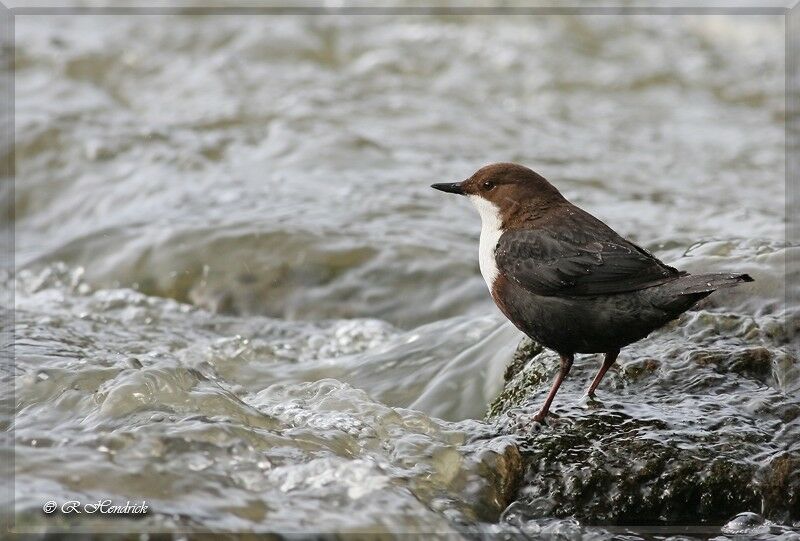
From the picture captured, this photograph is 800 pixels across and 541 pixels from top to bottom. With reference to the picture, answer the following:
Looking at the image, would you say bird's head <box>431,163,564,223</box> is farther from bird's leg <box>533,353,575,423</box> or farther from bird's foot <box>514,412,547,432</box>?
bird's foot <box>514,412,547,432</box>

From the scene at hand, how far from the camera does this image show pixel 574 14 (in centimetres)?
1265

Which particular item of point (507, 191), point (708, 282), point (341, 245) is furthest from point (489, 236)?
point (341, 245)

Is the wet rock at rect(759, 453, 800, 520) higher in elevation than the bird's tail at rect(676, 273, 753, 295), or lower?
lower

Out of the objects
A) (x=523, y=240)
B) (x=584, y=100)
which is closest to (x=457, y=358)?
(x=523, y=240)

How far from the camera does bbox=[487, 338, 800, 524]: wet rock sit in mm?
3438

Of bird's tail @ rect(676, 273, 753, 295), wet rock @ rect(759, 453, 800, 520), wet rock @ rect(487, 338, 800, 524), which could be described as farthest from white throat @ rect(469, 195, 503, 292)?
wet rock @ rect(759, 453, 800, 520)

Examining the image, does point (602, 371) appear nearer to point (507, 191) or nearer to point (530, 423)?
point (530, 423)

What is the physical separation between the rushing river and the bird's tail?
19.5 inches

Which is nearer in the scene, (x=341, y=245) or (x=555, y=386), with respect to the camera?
(x=555, y=386)

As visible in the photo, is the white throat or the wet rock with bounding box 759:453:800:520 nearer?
the wet rock with bounding box 759:453:800:520

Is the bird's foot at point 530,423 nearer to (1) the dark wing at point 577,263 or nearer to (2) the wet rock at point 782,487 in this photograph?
(1) the dark wing at point 577,263

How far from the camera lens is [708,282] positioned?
11.7 feet

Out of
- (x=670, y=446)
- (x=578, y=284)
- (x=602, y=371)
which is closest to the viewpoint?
(x=670, y=446)

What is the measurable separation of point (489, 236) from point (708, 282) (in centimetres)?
108
